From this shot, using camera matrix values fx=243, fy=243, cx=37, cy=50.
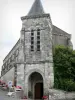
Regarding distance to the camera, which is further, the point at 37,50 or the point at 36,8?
the point at 36,8

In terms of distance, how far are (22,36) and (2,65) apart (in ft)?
57.8

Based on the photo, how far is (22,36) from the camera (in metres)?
30.2

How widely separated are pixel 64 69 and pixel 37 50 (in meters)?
4.00

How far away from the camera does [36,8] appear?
31875 millimetres

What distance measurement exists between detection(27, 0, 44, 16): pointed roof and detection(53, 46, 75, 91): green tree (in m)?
6.04

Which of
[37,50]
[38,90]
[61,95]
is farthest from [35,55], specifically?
[61,95]

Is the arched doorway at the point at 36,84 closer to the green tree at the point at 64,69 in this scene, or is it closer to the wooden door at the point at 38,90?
the wooden door at the point at 38,90

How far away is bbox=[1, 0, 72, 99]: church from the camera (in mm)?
28520

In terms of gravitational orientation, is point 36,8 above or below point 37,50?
above

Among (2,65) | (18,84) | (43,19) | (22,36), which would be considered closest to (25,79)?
(18,84)

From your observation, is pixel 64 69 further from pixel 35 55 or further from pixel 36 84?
pixel 36 84

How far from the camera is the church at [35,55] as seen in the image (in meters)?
28.5

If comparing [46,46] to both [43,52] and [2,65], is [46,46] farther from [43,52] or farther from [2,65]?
[2,65]

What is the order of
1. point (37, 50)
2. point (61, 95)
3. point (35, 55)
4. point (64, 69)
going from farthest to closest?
point (37, 50) < point (35, 55) < point (64, 69) < point (61, 95)
